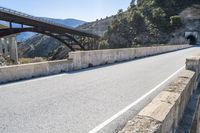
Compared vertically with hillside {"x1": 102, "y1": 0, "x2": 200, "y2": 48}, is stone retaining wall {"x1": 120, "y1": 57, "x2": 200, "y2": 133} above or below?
below

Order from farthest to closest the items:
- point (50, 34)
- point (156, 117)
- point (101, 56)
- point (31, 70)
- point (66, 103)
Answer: point (50, 34), point (101, 56), point (31, 70), point (66, 103), point (156, 117)

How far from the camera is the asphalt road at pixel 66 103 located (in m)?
5.21

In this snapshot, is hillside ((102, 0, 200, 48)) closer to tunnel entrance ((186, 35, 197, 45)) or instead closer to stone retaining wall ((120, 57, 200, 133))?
tunnel entrance ((186, 35, 197, 45))

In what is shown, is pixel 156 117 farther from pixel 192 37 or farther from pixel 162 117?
pixel 192 37

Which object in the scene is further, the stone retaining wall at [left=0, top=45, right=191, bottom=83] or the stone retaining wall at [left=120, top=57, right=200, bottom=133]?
the stone retaining wall at [left=0, top=45, right=191, bottom=83]

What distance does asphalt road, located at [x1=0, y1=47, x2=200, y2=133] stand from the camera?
5.21 meters

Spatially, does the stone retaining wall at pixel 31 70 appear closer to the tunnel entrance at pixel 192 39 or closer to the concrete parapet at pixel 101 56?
the concrete parapet at pixel 101 56

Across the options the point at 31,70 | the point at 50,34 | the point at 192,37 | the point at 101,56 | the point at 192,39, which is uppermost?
the point at 50,34

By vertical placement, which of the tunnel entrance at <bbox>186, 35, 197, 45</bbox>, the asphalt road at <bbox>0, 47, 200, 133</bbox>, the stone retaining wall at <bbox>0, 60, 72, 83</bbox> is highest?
the tunnel entrance at <bbox>186, 35, 197, 45</bbox>

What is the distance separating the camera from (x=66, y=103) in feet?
22.4

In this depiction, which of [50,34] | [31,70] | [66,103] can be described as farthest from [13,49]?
[66,103]

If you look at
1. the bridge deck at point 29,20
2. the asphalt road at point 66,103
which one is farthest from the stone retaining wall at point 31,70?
the bridge deck at point 29,20

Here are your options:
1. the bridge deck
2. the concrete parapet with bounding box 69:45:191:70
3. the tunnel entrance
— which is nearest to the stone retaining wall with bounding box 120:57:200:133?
the concrete parapet with bounding box 69:45:191:70

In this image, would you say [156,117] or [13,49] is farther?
[13,49]
